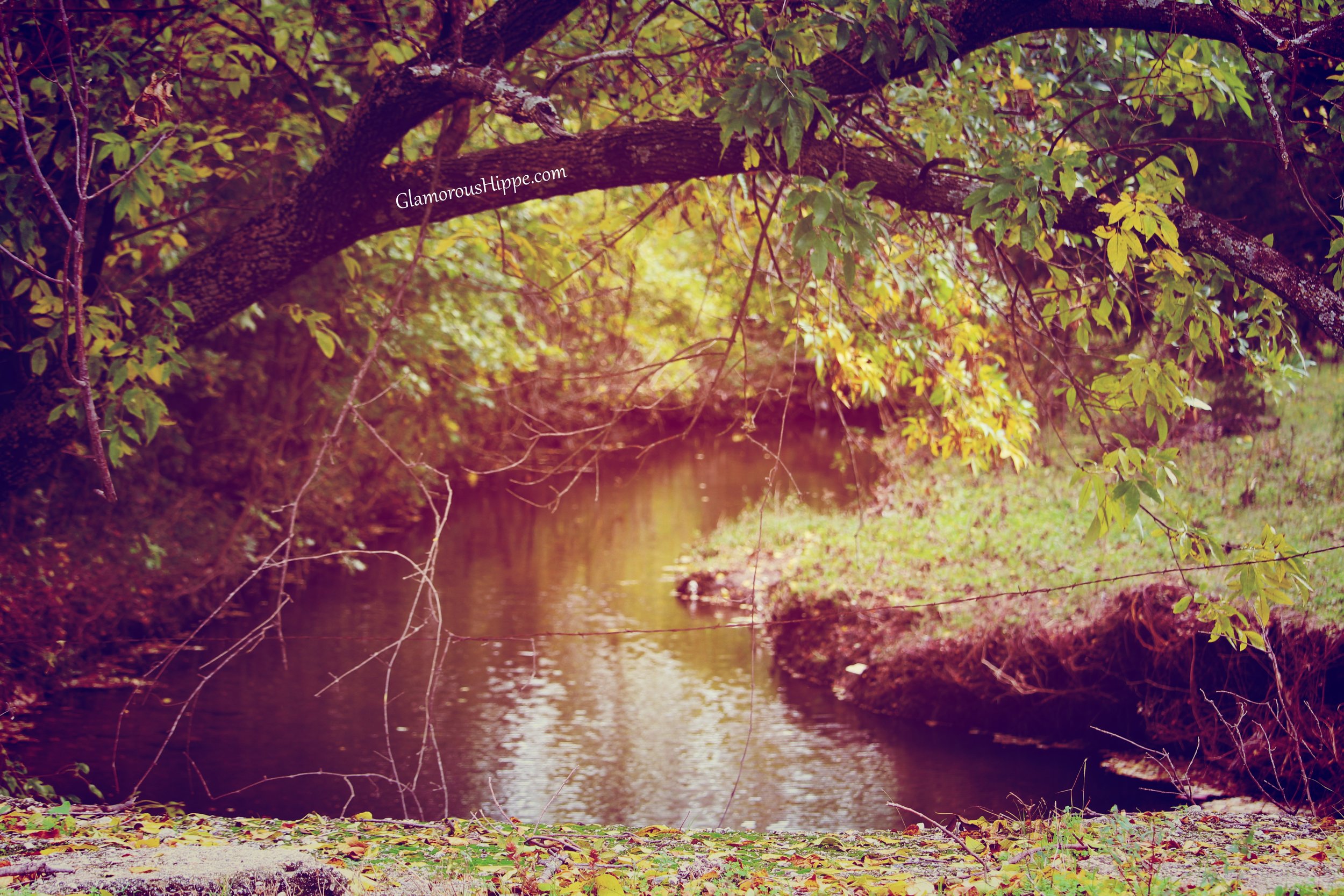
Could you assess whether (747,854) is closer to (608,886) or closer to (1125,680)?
(608,886)

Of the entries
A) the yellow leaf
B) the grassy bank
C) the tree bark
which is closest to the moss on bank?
the grassy bank

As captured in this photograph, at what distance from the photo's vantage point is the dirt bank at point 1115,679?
7117mm

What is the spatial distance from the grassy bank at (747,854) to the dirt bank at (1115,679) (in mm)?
1357

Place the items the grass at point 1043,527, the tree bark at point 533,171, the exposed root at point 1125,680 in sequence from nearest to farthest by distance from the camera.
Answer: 1. the tree bark at point 533,171
2. the exposed root at point 1125,680
3. the grass at point 1043,527

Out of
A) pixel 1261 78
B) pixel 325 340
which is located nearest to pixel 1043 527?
pixel 1261 78

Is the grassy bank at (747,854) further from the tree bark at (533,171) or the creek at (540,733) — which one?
the tree bark at (533,171)

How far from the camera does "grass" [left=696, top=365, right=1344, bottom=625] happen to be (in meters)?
9.55

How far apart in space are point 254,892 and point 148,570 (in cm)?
853

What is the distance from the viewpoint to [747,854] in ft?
16.9

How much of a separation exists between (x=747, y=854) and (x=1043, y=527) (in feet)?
24.6

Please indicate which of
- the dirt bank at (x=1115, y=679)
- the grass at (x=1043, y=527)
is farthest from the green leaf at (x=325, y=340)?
the grass at (x=1043, y=527)

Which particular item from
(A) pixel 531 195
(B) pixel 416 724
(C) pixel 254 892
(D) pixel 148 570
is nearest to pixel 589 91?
(A) pixel 531 195

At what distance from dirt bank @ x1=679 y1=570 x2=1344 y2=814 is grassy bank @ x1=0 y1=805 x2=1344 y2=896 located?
4.45 feet

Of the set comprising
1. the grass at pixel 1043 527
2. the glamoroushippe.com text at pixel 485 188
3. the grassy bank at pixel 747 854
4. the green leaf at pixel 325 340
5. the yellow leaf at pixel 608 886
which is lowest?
the grassy bank at pixel 747 854
